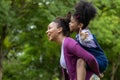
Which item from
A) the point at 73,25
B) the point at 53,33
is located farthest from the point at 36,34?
the point at 73,25

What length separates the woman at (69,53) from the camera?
11.8 feet

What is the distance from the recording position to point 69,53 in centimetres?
367

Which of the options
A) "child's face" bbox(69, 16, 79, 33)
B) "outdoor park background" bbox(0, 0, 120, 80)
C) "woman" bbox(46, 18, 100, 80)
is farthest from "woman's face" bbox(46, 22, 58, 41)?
"outdoor park background" bbox(0, 0, 120, 80)

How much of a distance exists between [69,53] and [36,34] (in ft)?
45.9

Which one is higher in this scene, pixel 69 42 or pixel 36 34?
pixel 69 42

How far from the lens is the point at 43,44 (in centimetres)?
1808

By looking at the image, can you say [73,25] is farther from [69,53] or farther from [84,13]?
[69,53]

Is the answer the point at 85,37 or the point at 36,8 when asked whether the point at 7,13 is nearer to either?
the point at 36,8

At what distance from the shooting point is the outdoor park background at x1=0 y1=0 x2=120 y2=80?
50.8 feet

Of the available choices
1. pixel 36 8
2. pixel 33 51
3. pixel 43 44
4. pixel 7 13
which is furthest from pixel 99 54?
pixel 33 51

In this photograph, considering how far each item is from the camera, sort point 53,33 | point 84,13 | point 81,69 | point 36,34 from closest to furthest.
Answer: point 81,69 → point 84,13 → point 53,33 → point 36,34

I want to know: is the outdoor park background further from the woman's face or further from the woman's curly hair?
the woman's curly hair

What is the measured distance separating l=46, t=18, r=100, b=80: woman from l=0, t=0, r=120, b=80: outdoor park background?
10.00 meters

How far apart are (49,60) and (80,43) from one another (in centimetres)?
1691
